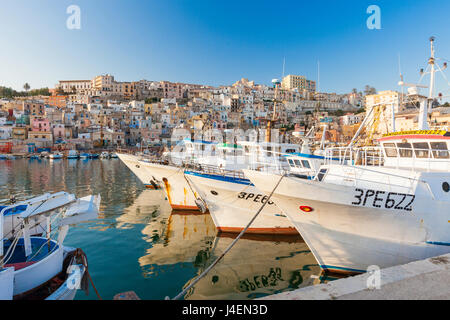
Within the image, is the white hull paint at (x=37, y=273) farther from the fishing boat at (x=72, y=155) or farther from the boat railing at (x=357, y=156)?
the fishing boat at (x=72, y=155)

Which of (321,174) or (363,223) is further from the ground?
(321,174)

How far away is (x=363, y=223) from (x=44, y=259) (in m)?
9.23

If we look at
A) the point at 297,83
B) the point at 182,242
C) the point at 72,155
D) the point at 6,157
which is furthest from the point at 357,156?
the point at 297,83

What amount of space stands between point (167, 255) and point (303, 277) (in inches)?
211

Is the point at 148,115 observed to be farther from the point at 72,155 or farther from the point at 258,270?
the point at 258,270

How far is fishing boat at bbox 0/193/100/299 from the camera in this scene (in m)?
6.22

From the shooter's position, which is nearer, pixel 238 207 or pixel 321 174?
pixel 321 174

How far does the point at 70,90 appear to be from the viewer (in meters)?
→ 132

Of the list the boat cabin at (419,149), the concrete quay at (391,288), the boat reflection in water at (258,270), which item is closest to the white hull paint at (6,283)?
the boat reflection in water at (258,270)

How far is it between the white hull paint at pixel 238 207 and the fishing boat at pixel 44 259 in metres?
5.55

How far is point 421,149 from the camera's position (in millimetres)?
9742

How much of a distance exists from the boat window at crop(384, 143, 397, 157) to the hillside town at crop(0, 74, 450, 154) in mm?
38833
